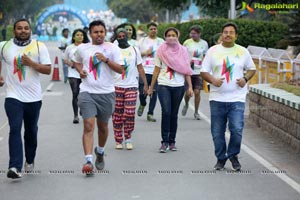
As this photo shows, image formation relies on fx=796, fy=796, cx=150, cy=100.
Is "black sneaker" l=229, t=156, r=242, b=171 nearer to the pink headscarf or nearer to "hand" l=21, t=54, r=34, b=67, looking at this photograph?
the pink headscarf

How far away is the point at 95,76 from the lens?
9.80 meters

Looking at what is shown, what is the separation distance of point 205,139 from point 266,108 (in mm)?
1528

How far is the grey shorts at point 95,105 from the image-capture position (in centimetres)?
977

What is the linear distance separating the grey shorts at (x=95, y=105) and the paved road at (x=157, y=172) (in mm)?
749

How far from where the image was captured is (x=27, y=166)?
392 inches

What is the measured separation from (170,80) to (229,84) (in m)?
1.91

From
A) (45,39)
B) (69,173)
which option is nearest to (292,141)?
(69,173)

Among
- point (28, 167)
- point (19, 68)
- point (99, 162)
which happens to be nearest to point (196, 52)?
point (99, 162)

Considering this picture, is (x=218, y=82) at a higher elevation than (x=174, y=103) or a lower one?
higher

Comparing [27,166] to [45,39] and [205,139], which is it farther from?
[45,39]

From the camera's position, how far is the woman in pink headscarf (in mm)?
11812

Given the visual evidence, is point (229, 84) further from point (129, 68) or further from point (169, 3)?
point (169, 3)

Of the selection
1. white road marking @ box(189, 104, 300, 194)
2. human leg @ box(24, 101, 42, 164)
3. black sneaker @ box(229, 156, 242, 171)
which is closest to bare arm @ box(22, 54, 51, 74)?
human leg @ box(24, 101, 42, 164)

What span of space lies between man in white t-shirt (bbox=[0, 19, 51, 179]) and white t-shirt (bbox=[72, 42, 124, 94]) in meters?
0.50
